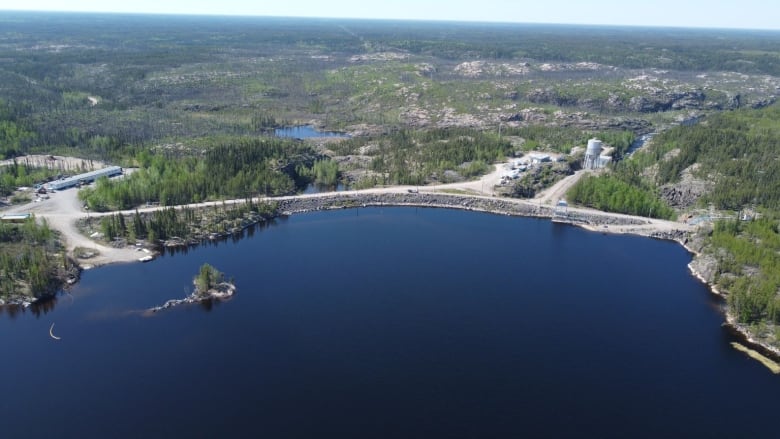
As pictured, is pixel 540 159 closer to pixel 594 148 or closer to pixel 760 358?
pixel 594 148

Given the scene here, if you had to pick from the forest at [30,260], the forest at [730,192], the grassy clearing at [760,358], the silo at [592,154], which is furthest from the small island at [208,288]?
A: the silo at [592,154]

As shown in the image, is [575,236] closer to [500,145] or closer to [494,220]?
[494,220]

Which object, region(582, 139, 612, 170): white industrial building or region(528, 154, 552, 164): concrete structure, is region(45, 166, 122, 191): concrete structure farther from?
region(582, 139, 612, 170): white industrial building

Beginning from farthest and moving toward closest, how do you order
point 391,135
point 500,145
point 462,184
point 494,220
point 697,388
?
point 391,135 → point 500,145 → point 462,184 → point 494,220 → point 697,388

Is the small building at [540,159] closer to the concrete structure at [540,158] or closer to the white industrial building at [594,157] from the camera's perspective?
the concrete structure at [540,158]

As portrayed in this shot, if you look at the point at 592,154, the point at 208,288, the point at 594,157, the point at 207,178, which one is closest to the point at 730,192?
the point at 594,157

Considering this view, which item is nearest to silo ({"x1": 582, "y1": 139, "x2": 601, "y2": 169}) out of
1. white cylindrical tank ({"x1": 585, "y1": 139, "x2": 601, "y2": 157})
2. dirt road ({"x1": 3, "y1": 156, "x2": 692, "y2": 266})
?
white cylindrical tank ({"x1": 585, "y1": 139, "x2": 601, "y2": 157})

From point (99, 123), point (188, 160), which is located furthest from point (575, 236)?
point (99, 123)
